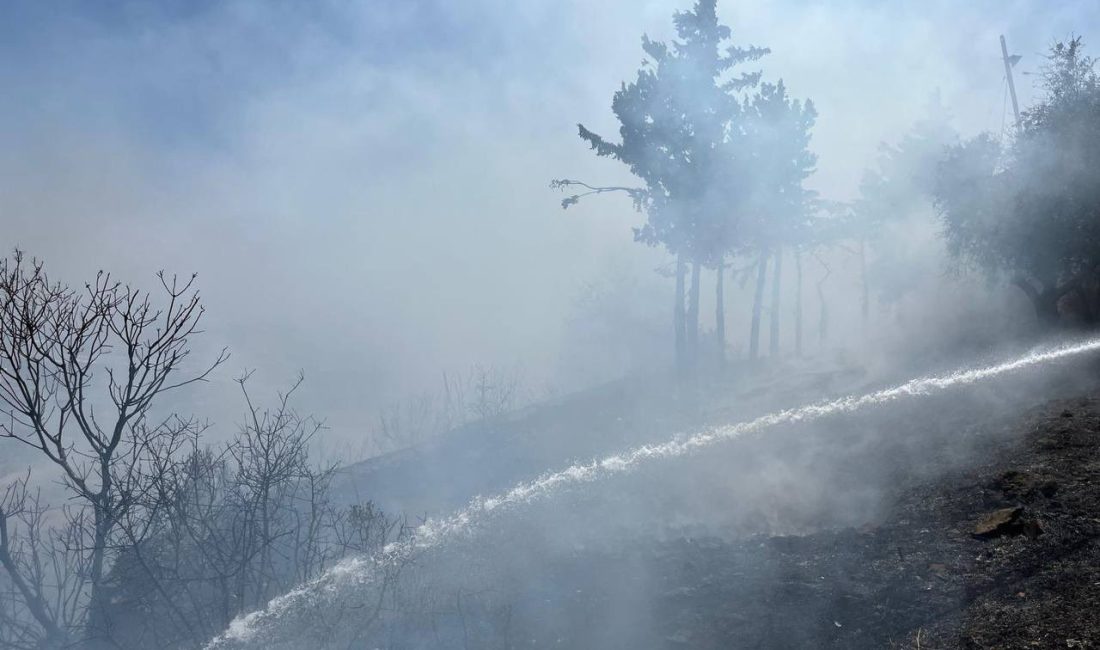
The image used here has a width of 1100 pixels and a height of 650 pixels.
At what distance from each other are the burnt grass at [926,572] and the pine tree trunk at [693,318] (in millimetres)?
17987

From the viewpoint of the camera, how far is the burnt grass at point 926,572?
5.85m

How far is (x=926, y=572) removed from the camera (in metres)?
7.05

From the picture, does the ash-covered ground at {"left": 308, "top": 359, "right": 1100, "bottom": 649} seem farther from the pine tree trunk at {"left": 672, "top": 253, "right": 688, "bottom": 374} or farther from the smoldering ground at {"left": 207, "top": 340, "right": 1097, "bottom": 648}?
the pine tree trunk at {"left": 672, "top": 253, "right": 688, "bottom": 374}

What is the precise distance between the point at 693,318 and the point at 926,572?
69.1 ft

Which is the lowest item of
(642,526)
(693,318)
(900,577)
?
(642,526)

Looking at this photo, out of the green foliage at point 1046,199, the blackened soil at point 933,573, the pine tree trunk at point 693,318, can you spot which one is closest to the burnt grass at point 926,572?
the blackened soil at point 933,573

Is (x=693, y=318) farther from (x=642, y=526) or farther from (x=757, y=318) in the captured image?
(x=642, y=526)

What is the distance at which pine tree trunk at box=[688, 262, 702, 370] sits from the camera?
2784 cm

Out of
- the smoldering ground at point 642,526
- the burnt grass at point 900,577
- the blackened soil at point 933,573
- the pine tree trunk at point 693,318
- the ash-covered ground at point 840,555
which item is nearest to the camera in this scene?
the blackened soil at point 933,573

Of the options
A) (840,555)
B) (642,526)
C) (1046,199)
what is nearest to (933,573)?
(840,555)

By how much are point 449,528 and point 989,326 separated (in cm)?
1987

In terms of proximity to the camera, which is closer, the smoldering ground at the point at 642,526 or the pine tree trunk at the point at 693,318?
the smoldering ground at the point at 642,526

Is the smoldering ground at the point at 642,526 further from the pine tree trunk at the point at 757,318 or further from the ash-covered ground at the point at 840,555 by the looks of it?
the pine tree trunk at the point at 757,318

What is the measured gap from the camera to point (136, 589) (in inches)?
500
